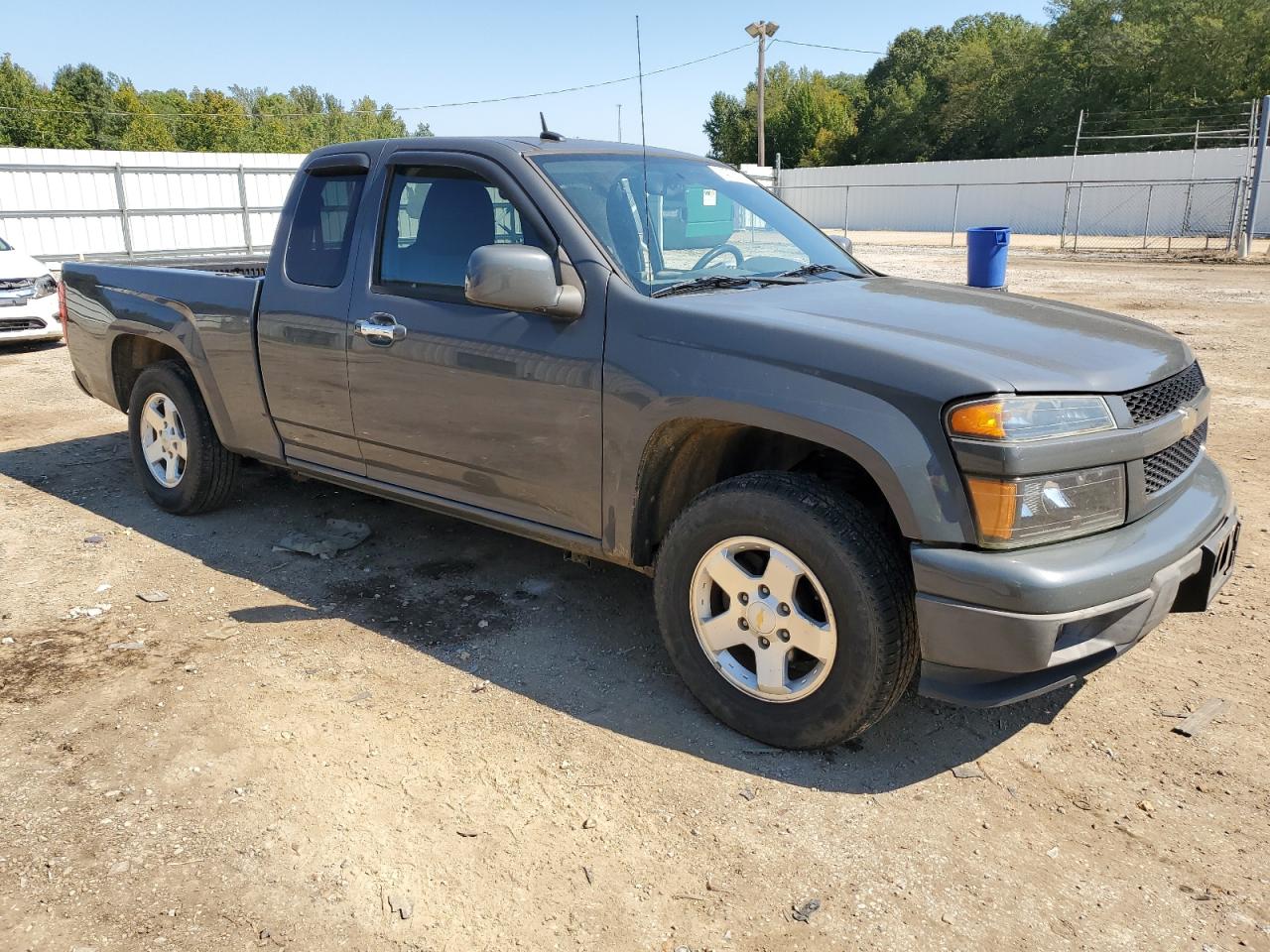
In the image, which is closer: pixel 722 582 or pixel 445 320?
pixel 722 582

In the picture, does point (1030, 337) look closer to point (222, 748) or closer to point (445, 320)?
point (445, 320)

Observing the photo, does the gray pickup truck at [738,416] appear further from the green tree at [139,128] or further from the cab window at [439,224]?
the green tree at [139,128]

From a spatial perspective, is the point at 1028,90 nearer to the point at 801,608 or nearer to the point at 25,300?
the point at 25,300

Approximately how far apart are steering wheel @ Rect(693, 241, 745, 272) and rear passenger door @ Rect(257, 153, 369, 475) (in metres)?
1.52

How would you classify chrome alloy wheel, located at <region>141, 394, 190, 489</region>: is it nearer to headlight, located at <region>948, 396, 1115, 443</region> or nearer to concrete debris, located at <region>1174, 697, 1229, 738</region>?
headlight, located at <region>948, 396, 1115, 443</region>

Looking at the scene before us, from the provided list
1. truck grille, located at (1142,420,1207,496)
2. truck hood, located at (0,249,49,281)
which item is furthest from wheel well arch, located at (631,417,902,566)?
truck hood, located at (0,249,49,281)

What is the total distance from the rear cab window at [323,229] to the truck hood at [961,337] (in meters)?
1.75

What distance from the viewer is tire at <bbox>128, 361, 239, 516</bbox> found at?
202 inches

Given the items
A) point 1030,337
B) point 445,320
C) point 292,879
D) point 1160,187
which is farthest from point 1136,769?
point 1160,187

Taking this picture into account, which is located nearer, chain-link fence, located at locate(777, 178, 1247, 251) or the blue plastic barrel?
the blue plastic barrel

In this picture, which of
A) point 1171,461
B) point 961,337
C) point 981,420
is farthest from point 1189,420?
point 981,420

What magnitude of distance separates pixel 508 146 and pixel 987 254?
311 inches

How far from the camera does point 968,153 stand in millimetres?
62188

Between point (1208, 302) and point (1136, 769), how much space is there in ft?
44.6
